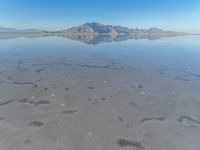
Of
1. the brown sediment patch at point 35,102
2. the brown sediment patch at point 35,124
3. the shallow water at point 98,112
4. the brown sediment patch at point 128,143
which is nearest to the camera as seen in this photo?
the brown sediment patch at point 128,143

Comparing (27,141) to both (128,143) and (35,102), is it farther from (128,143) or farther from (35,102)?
(35,102)

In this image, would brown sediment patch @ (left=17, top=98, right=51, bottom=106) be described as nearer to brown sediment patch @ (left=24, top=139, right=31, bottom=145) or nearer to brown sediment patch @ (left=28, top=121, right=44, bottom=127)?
brown sediment patch @ (left=28, top=121, right=44, bottom=127)

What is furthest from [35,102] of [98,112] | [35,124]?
[98,112]

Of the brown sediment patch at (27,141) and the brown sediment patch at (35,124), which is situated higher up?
the brown sediment patch at (27,141)

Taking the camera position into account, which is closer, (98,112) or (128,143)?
(128,143)

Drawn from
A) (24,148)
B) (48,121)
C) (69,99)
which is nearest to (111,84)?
(69,99)

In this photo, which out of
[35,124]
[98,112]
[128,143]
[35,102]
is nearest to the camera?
[128,143]

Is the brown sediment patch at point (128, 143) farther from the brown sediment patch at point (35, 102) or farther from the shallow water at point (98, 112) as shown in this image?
the brown sediment patch at point (35, 102)

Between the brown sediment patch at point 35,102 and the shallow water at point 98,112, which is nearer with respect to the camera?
the shallow water at point 98,112

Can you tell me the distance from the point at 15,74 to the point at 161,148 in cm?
1091

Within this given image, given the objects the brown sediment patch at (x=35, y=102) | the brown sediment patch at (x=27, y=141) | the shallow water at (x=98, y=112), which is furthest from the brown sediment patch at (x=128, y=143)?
the brown sediment patch at (x=35, y=102)

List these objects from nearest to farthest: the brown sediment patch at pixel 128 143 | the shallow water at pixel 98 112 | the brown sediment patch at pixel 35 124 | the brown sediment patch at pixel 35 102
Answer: the brown sediment patch at pixel 128 143
the shallow water at pixel 98 112
the brown sediment patch at pixel 35 124
the brown sediment patch at pixel 35 102

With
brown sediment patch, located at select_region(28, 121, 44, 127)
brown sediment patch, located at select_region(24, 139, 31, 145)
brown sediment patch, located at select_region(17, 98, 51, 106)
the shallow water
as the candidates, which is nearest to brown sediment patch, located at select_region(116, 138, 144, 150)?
the shallow water

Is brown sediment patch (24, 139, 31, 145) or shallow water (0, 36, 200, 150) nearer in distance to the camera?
brown sediment patch (24, 139, 31, 145)
